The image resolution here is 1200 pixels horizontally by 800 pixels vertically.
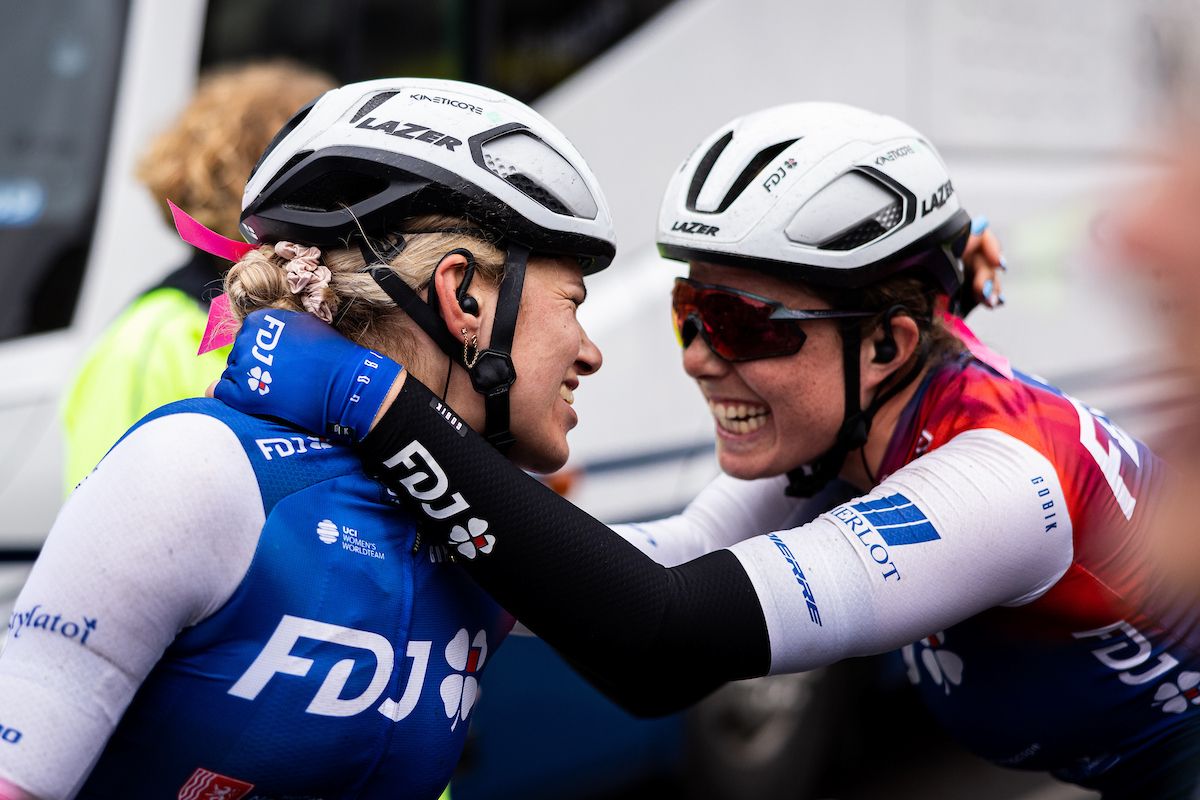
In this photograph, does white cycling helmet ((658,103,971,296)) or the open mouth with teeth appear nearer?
white cycling helmet ((658,103,971,296))

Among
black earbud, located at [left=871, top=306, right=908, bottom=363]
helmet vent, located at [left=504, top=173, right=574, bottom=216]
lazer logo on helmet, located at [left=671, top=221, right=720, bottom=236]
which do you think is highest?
helmet vent, located at [left=504, top=173, right=574, bottom=216]

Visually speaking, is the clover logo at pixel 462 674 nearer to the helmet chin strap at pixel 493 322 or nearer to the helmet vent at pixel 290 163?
the helmet chin strap at pixel 493 322

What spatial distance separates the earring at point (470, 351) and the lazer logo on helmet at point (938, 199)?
3.38 ft

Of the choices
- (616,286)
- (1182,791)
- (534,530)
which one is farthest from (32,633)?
(616,286)

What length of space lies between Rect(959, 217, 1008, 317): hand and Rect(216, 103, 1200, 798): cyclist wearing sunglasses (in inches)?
6.9

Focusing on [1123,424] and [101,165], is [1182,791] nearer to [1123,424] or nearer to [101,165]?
[101,165]

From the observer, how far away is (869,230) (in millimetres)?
2453

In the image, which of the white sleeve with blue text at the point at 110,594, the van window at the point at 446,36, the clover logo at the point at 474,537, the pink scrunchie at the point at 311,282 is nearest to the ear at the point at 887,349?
the clover logo at the point at 474,537

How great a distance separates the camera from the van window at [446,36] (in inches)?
167

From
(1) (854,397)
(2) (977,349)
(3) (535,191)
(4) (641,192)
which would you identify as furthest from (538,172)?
(4) (641,192)

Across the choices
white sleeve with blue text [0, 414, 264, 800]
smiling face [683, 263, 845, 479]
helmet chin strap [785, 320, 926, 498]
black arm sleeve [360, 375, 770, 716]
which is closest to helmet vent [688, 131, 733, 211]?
smiling face [683, 263, 845, 479]

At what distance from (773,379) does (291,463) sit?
44.5 inches

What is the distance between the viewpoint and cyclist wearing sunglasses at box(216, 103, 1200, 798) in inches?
73.9

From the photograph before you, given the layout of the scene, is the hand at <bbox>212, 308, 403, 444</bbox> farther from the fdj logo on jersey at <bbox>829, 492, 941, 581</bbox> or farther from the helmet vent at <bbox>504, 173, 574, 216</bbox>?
the fdj logo on jersey at <bbox>829, 492, 941, 581</bbox>
